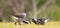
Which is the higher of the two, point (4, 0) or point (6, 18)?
point (4, 0)

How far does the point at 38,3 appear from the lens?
6.21 meters

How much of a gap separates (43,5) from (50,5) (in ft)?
0.81

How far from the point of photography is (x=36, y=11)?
618cm

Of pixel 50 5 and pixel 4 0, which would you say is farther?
pixel 50 5

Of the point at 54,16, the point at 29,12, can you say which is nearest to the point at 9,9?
the point at 29,12

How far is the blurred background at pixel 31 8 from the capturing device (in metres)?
5.83

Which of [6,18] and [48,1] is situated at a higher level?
[48,1]

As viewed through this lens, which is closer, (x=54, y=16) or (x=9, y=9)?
(x=9, y=9)

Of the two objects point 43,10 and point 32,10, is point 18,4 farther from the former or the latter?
point 43,10

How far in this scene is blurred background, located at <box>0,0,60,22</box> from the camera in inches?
230

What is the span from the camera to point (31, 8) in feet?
20.0

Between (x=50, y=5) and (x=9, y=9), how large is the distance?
1.39 meters

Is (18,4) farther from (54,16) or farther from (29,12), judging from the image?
(54,16)

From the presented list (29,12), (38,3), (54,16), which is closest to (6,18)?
(29,12)
